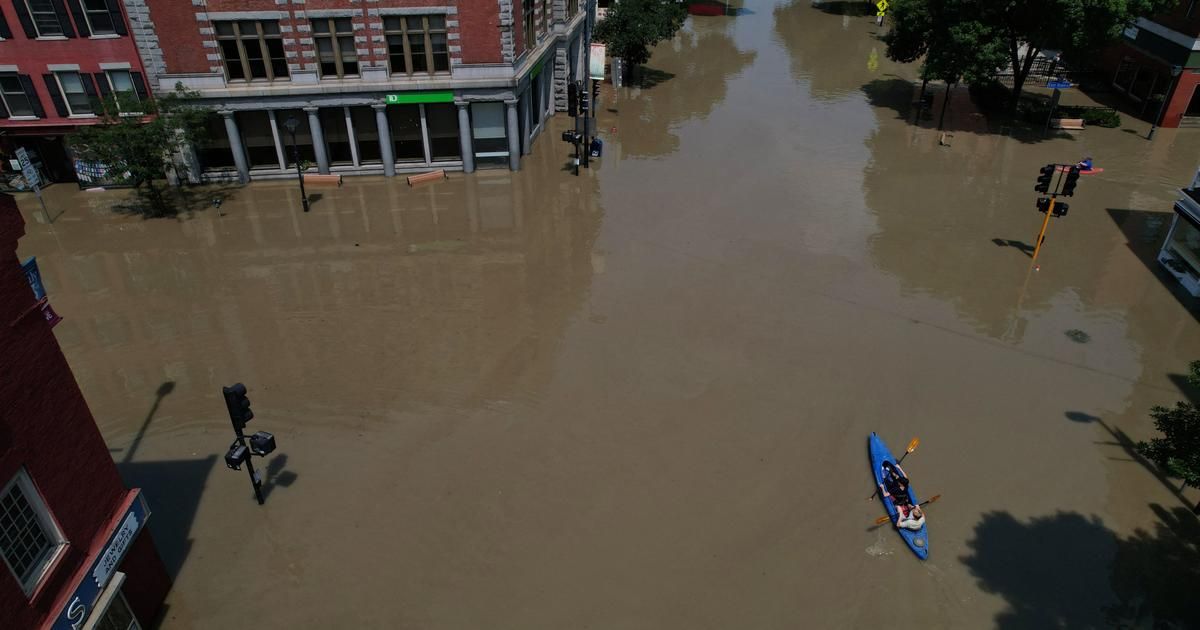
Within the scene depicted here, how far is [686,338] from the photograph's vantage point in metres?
21.6

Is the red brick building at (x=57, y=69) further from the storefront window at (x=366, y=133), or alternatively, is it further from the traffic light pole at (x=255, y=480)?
the traffic light pole at (x=255, y=480)

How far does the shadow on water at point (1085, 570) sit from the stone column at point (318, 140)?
92.7ft

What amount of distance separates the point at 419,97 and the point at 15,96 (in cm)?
1601

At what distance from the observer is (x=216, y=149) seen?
3164 cm

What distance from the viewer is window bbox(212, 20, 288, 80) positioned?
28.6m

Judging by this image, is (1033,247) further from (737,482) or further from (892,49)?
(892,49)

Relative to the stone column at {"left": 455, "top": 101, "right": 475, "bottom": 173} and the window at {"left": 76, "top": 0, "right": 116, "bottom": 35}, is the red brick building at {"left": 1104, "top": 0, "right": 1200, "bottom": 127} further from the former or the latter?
the window at {"left": 76, "top": 0, "right": 116, "bottom": 35}

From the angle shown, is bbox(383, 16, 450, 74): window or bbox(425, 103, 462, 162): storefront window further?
bbox(425, 103, 462, 162): storefront window

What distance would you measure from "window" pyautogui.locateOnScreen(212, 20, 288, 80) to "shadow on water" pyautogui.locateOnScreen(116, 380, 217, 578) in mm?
17422

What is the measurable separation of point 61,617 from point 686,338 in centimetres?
1552

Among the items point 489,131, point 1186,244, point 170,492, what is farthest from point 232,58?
point 1186,244

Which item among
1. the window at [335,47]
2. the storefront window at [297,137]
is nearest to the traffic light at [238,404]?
the window at [335,47]

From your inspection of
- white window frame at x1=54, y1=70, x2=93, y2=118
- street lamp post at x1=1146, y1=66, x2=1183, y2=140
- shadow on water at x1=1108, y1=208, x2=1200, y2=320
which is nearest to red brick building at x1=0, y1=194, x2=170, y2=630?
white window frame at x1=54, y1=70, x2=93, y2=118

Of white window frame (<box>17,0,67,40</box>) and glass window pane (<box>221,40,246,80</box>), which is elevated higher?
white window frame (<box>17,0,67,40</box>)
